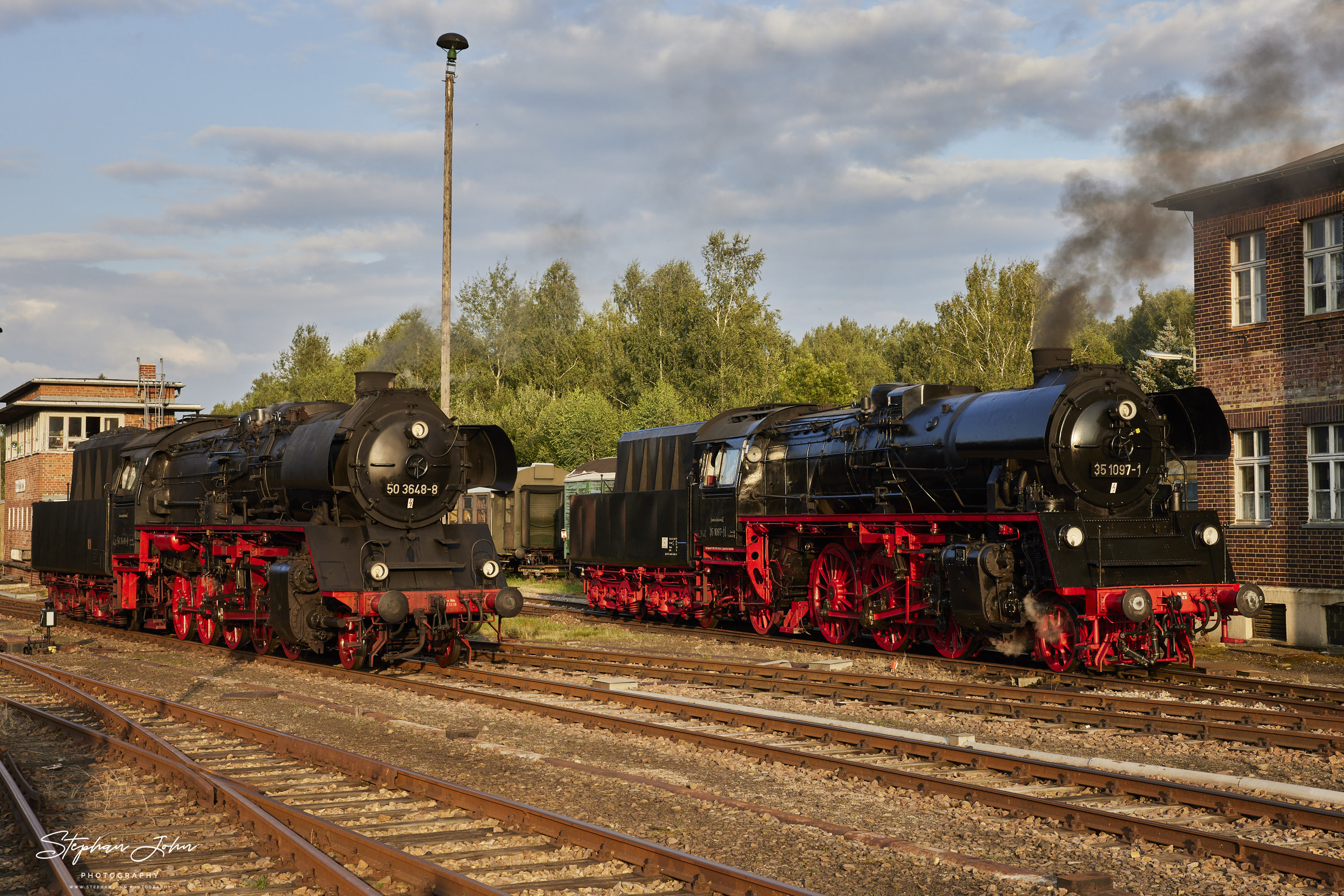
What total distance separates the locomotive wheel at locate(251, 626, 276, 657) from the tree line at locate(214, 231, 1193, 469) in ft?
54.1

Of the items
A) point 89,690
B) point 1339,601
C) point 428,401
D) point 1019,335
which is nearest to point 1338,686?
point 1339,601

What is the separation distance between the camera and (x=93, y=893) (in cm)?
570

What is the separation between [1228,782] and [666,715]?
16.5ft

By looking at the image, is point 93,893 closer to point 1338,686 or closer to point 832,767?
point 832,767

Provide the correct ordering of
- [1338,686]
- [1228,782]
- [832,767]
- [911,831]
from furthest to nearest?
[1338,686] < [832,767] < [1228,782] < [911,831]

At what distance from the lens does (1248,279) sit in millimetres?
17719

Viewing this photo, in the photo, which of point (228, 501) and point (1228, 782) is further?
point (228, 501)

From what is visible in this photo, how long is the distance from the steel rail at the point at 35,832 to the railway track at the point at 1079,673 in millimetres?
9843

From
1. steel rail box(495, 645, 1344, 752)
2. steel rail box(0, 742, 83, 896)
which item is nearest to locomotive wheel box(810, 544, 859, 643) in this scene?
steel rail box(495, 645, 1344, 752)

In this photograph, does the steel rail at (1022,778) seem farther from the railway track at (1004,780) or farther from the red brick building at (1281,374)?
the red brick building at (1281,374)

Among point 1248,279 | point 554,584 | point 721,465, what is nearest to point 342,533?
point 721,465

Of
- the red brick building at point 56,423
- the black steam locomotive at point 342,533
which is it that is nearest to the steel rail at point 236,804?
the black steam locomotive at point 342,533

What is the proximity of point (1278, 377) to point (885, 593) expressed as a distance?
7.03m

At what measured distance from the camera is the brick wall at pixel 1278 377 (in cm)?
1612
